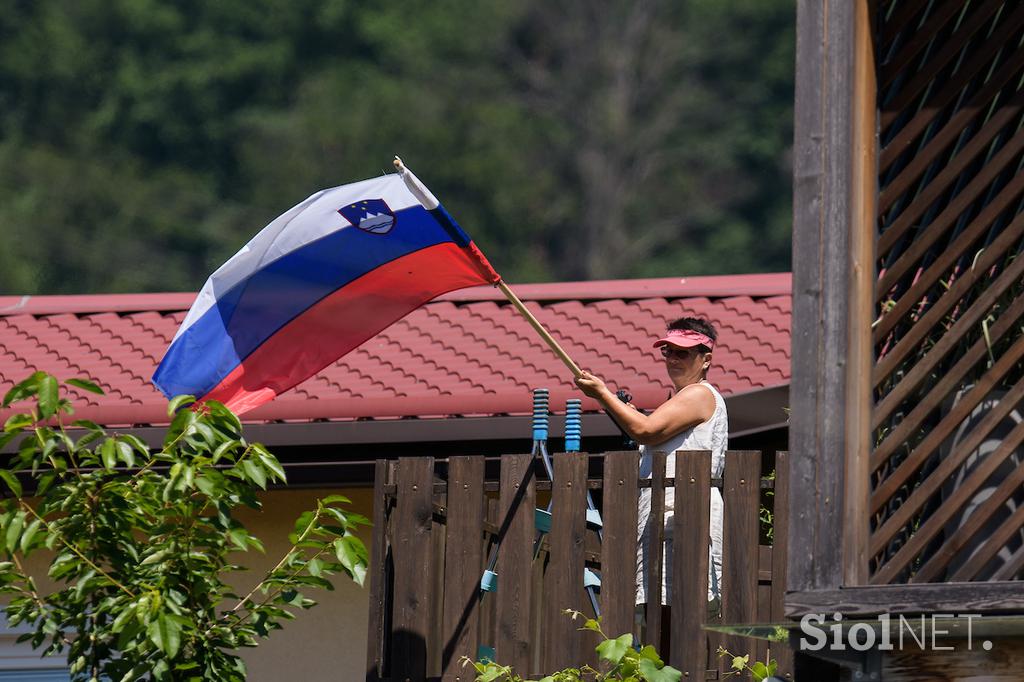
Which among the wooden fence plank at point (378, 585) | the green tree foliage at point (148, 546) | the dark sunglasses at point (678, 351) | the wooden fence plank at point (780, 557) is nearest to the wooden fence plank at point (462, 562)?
the wooden fence plank at point (378, 585)

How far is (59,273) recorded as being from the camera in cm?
3538

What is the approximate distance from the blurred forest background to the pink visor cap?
1144 inches

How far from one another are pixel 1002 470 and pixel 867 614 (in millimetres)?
667

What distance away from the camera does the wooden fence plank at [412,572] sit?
731 centimetres

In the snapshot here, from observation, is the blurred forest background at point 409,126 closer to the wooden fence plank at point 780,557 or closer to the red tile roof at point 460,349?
the red tile roof at point 460,349

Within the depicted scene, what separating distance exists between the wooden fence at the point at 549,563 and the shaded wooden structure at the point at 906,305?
2.94 ft

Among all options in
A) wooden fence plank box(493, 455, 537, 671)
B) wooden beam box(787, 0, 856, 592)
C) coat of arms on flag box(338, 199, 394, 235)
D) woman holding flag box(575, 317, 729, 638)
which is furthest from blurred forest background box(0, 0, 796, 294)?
wooden beam box(787, 0, 856, 592)

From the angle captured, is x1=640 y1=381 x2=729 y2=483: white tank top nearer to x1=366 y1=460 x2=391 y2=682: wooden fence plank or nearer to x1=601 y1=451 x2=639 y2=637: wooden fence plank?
x1=601 y1=451 x2=639 y2=637: wooden fence plank

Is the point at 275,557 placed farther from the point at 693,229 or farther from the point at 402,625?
the point at 693,229

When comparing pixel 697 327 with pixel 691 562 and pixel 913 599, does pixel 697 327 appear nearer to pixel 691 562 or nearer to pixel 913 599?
pixel 691 562

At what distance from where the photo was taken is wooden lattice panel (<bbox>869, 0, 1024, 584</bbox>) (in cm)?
556

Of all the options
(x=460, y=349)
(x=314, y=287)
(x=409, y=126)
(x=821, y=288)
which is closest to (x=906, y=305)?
(x=821, y=288)

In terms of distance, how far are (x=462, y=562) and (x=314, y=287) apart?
1.31m

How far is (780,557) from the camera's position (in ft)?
23.0
